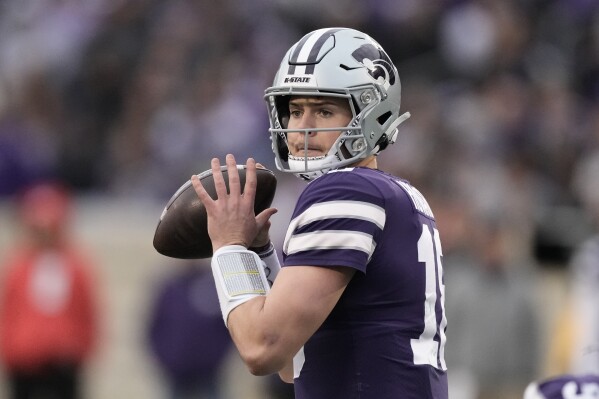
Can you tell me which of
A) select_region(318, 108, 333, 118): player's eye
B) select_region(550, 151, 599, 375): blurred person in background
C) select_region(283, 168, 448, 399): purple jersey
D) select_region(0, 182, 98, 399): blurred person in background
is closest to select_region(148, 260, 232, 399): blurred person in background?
select_region(0, 182, 98, 399): blurred person in background

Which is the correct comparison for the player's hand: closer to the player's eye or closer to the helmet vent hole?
the player's eye

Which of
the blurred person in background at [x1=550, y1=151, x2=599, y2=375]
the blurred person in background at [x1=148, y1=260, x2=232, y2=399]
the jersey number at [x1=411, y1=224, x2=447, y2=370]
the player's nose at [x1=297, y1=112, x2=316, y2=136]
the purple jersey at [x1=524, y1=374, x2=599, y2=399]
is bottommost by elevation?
the blurred person in background at [x1=148, y1=260, x2=232, y2=399]

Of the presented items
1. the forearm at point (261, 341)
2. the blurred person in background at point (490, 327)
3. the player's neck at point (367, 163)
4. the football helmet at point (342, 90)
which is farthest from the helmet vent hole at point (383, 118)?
the blurred person in background at point (490, 327)

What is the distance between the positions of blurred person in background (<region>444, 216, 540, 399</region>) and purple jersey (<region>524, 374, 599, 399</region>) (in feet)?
13.2

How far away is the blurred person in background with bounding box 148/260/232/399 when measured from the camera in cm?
945

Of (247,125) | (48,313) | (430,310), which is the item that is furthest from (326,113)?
(247,125)

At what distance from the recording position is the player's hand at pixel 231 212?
372 cm

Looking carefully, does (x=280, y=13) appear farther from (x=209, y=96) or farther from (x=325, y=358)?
(x=325, y=358)

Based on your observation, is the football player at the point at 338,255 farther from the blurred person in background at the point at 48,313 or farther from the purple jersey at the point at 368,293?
the blurred person in background at the point at 48,313

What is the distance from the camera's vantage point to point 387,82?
12.9 ft

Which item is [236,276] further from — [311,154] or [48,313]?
[48,313]

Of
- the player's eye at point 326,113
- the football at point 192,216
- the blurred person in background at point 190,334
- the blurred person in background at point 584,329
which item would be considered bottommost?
the blurred person in background at point 190,334

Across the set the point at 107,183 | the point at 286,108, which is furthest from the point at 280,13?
the point at 286,108

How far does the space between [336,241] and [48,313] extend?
5937 millimetres
